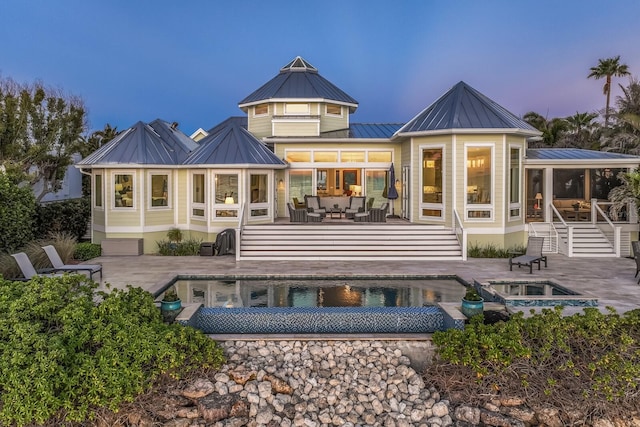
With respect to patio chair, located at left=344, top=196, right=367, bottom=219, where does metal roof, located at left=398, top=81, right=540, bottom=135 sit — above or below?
above

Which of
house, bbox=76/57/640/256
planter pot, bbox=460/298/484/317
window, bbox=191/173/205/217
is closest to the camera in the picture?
planter pot, bbox=460/298/484/317

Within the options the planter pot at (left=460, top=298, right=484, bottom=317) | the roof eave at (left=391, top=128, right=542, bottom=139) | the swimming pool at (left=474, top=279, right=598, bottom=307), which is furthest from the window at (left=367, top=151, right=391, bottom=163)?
the planter pot at (left=460, top=298, right=484, bottom=317)

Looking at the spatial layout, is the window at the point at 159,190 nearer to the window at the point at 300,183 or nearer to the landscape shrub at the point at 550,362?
the window at the point at 300,183

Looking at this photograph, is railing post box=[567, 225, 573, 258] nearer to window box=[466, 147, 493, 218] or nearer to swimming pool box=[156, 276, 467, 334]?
window box=[466, 147, 493, 218]

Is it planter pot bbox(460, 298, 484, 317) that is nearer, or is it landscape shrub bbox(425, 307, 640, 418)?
landscape shrub bbox(425, 307, 640, 418)

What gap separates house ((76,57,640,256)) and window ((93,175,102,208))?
1.5 inches

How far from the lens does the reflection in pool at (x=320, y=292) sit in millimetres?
9477

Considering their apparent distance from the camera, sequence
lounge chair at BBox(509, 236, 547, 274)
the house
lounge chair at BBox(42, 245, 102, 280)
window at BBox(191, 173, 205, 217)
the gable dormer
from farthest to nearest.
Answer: the gable dormer → window at BBox(191, 173, 205, 217) → the house → lounge chair at BBox(509, 236, 547, 274) → lounge chair at BBox(42, 245, 102, 280)

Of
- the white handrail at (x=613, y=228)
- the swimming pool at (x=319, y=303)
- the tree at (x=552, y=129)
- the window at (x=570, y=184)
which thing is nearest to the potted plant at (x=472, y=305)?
the swimming pool at (x=319, y=303)

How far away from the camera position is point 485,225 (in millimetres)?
15461

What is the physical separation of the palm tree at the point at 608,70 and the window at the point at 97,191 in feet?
120

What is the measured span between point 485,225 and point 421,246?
2.45m

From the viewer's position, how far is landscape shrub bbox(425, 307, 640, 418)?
6.07 m

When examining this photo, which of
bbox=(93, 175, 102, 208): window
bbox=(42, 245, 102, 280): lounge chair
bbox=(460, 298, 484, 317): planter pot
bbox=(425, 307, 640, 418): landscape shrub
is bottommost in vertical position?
bbox=(425, 307, 640, 418): landscape shrub
